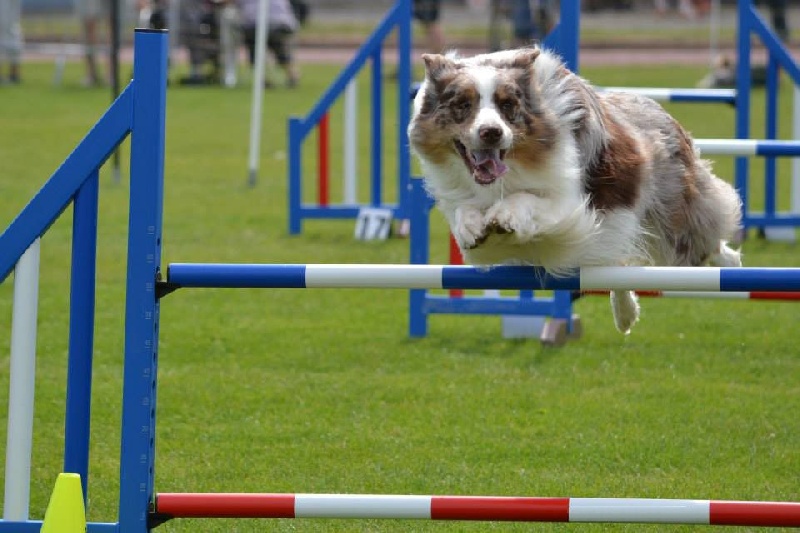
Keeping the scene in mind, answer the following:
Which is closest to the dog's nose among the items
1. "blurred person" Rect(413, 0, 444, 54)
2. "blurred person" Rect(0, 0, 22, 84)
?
"blurred person" Rect(413, 0, 444, 54)

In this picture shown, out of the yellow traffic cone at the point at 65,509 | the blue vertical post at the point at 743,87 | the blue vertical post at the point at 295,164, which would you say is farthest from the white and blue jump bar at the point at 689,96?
the yellow traffic cone at the point at 65,509

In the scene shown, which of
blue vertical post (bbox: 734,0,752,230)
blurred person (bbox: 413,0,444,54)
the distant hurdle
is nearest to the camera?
blue vertical post (bbox: 734,0,752,230)

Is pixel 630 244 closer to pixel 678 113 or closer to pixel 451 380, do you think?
pixel 451 380

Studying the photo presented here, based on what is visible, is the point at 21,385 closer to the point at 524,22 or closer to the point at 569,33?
the point at 569,33

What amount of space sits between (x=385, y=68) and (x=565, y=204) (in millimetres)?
18576

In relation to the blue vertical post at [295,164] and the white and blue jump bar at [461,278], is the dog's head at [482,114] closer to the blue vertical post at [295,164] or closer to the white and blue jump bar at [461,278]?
the white and blue jump bar at [461,278]

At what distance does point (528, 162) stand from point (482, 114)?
206 mm

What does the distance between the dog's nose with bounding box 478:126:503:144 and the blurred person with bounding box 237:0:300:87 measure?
16.6 meters

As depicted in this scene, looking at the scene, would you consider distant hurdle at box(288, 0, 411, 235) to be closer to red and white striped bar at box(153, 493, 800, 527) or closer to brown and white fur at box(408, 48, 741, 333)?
brown and white fur at box(408, 48, 741, 333)

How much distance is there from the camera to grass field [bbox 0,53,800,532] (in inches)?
199

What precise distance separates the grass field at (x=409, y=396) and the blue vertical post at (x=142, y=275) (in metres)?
0.91

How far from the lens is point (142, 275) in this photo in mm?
3652

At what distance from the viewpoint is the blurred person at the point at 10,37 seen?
21.9 meters

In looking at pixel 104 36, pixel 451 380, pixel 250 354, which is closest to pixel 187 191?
pixel 250 354
